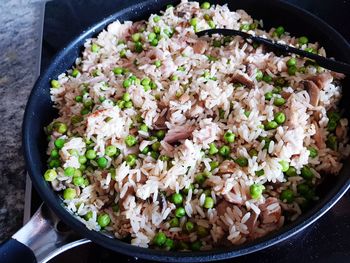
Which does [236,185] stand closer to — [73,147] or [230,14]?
[73,147]

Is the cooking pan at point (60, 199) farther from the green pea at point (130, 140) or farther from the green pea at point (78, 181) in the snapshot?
the green pea at point (130, 140)

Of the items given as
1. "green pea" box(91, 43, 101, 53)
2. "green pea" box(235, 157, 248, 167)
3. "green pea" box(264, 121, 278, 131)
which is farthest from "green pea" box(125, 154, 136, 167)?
"green pea" box(91, 43, 101, 53)

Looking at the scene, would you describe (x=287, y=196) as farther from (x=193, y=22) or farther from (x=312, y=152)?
(x=193, y=22)

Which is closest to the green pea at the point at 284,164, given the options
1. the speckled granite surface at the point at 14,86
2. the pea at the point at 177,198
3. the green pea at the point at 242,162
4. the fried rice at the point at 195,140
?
the fried rice at the point at 195,140

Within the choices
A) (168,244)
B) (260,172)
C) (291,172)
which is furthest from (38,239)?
(291,172)

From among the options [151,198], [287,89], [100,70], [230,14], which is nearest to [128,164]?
[151,198]

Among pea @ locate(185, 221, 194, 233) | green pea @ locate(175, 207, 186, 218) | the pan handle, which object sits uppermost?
green pea @ locate(175, 207, 186, 218)

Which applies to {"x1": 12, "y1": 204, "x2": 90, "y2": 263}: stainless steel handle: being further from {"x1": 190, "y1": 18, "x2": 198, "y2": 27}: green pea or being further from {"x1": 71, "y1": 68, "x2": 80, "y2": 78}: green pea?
{"x1": 190, "y1": 18, "x2": 198, "y2": 27}: green pea
